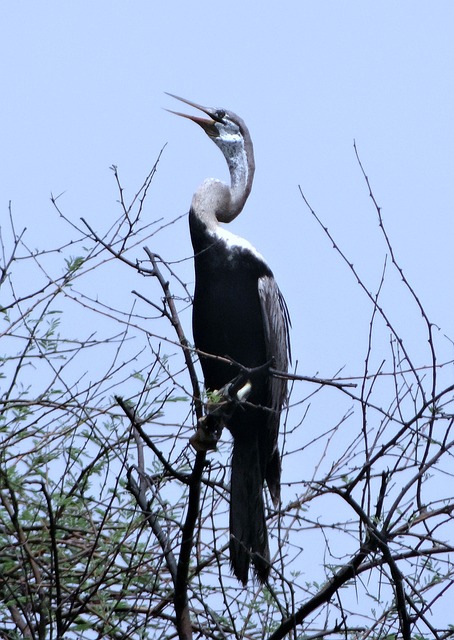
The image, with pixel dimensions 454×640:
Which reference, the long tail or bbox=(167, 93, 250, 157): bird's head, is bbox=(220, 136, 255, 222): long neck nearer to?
bbox=(167, 93, 250, 157): bird's head

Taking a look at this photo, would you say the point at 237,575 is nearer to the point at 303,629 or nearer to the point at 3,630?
the point at 303,629

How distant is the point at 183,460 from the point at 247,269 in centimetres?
81

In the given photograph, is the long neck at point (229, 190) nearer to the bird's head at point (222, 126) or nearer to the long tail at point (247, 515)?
the bird's head at point (222, 126)

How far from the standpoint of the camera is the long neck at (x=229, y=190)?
14.8 feet

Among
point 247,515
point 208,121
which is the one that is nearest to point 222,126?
point 208,121

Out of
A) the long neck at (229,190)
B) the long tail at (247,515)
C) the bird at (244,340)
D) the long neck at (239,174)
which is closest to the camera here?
the long tail at (247,515)

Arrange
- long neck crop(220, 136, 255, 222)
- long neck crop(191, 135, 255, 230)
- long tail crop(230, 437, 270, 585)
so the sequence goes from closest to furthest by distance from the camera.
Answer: long tail crop(230, 437, 270, 585), long neck crop(191, 135, 255, 230), long neck crop(220, 136, 255, 222)

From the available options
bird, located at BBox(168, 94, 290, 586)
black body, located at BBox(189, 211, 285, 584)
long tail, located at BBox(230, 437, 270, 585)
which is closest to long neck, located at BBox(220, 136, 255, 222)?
bird, located at BBox(168, 94, 290, 586)

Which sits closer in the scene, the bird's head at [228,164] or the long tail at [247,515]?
the long tail at [247,515]

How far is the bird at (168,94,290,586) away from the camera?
170 inches

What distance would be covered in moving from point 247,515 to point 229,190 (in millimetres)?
1362

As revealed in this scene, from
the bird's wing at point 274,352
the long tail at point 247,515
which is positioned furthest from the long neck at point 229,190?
the long tail at point 247,515

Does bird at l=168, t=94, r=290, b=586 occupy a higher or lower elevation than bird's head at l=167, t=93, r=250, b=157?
lower

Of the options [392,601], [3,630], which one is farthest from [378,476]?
[3,630]
